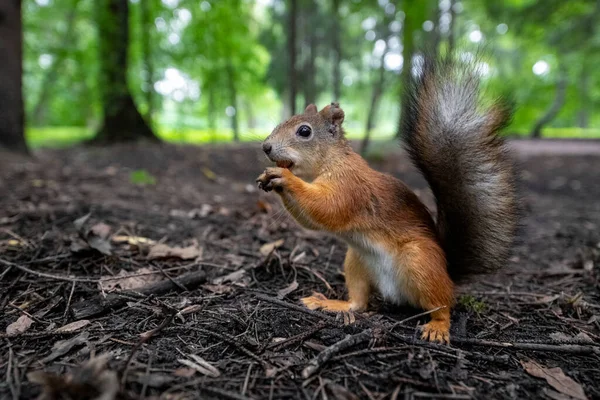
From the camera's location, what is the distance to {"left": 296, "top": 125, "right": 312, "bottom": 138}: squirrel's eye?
209cm

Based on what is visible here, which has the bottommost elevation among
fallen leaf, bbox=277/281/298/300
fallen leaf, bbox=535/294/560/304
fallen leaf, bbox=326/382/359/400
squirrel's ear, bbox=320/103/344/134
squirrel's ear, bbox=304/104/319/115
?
fallen leaf, bbox=535/294/560/304

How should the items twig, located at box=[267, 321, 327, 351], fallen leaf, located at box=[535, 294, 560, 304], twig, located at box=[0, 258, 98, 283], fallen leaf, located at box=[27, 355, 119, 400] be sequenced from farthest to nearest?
fallen leaf, located at box=[535, 294, 560, 304], twig, located at box=[0, 258, 98, 283], twig, located at box=[267, 321, 327, 351], fallen leaf, located at box=[27, 355, 119, 400]

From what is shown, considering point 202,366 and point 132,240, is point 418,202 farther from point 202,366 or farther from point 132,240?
point 132,240

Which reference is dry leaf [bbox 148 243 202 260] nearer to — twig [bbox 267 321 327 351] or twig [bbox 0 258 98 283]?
twig [bbox 0 258 98 283]

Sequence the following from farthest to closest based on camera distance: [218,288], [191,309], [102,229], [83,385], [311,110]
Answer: [102,229], [311,110], [218,288], [191,309], [83,385]

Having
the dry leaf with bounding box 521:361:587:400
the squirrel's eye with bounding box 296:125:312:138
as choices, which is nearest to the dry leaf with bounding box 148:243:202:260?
the squirrel's eye with bounding box 296:125:312:138

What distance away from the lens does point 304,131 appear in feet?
6.89

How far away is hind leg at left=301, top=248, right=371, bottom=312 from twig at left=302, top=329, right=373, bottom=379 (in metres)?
0.45

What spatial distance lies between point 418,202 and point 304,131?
71cm

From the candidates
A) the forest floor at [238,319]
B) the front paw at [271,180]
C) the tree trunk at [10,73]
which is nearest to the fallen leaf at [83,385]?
the forest floor at [238,319]

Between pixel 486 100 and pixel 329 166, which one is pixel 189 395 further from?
pixel 486 100

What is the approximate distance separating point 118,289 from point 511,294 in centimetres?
210

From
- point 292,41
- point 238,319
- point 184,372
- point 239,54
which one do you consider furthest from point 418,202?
point 239,54

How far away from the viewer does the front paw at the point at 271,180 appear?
176 cm
